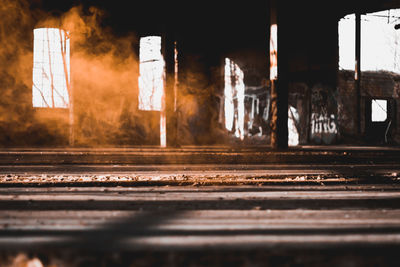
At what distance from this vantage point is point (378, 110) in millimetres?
21000

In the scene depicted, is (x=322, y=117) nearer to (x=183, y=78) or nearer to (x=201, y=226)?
(x=183, y=78)

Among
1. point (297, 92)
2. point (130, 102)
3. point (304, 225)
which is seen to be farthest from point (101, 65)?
point (304, 225)

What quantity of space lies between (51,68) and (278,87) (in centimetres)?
849

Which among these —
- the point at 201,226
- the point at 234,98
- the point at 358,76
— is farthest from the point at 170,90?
the point at 358,76

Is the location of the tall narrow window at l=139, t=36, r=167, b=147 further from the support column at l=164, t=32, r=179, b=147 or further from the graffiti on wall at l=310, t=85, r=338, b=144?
the graffiti on wall at l=310, t=85, r=338, b=144

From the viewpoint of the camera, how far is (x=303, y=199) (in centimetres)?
366

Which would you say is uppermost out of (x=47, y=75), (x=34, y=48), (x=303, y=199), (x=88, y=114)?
(x=34, y=48)

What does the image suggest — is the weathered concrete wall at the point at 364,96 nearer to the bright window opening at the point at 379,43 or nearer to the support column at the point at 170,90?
the bright window opening at the point at 379,43

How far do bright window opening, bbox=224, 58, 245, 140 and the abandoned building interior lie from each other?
0.15 feet

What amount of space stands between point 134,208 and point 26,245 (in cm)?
119

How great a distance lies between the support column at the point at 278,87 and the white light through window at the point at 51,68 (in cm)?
800

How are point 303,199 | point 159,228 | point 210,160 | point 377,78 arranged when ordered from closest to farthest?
point 159,228 < point 303,199 < point 210,160 < point 377,78

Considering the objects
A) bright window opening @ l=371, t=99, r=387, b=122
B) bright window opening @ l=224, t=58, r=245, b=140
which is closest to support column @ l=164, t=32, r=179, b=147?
bright window opening @ l=224, t=58, r=245, b=140

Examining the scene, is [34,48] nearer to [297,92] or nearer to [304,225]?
[297,92]
